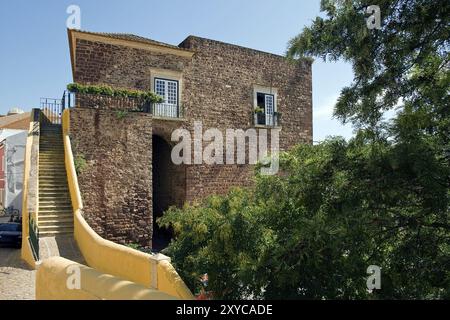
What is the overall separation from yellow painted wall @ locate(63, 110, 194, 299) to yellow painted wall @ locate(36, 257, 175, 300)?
691mm

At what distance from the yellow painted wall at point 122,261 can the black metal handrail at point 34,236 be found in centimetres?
112

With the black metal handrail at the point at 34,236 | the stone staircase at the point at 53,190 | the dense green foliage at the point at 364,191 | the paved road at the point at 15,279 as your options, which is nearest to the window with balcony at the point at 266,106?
the stone staircase at the point at 53,190

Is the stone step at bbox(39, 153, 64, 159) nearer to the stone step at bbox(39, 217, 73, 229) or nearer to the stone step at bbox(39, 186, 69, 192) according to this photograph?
the stone step at bbox(39, 186, 69, 192)

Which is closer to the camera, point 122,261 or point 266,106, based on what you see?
point 122,261

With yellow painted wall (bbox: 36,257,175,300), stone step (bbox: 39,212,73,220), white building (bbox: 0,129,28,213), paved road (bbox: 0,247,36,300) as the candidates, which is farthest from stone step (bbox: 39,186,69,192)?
white building (bbox: 0,129,28,213)

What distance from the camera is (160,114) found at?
15.9 m

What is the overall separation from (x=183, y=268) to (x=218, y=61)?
45.4 ft

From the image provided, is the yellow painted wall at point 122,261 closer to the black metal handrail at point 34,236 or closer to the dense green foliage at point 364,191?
the dense green foliage at point 364,191

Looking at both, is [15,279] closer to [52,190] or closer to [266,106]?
[52,190]

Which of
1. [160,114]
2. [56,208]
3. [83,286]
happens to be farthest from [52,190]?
[83,286]

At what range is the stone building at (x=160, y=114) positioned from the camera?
513 inches

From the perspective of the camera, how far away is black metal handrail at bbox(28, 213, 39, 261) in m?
8.92

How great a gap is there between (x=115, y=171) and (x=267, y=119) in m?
9.48

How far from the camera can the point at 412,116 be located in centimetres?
393
